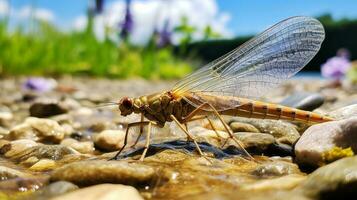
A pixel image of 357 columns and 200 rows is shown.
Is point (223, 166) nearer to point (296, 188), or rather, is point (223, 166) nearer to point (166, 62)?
point (296, 188)

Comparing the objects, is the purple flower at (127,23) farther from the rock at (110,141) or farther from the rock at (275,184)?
the rock at (275,184)

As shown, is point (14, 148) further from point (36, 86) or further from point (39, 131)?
point (36, 86)

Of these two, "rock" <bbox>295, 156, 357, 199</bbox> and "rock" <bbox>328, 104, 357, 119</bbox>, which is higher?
"rock" <bbox>328, 104, 357, 119</bbox>

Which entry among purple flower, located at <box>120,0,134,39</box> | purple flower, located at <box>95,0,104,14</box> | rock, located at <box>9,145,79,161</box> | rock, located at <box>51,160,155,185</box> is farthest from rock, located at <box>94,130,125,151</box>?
purple flower, located at <box>120,0,134,39</box>

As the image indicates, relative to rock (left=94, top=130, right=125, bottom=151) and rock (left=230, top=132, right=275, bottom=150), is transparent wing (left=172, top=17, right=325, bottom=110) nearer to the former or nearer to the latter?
rock (left=230, top=132, right=275, bottom=150)

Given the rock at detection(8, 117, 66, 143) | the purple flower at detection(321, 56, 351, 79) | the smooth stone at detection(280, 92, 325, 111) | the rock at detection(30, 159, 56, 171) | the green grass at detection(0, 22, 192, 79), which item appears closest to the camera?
the rock at detection(30, 159, 56, 171)

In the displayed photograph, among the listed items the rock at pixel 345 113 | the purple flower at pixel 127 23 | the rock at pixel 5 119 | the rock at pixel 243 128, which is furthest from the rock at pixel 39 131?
the purple flower at pixel 127 23

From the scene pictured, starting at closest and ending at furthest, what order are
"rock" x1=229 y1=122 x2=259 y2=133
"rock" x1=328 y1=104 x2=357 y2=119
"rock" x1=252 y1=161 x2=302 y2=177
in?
1. "rock" x1=252 y1=161 x2=302 y2=177
2. "rock" x1=328 y1=104 x2=357 y2=119
3. "rock" x1=229 y1=122 x2=259 y2=133

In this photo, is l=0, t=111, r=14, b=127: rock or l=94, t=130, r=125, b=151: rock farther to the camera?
l=0, t=111, r=14, b=127: rock
